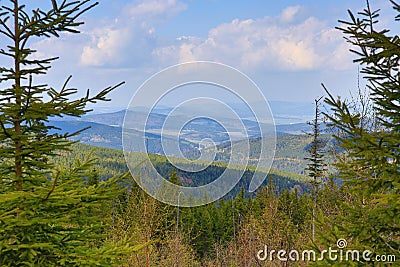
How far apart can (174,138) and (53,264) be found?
7.53 m

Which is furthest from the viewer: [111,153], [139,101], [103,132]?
[103,132]

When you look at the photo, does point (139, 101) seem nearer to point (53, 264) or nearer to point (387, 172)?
point (53, 264)

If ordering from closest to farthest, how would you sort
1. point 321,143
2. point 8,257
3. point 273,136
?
point 8,257 < point 273,136 < point 321,143

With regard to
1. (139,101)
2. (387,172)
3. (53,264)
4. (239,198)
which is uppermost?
(139,101)

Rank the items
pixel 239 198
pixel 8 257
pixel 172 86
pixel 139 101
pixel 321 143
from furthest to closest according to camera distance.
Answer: pixel 239 198 → pixel 321 143 → pixel 172 86 → pixel 139 101 → pixel 8 257

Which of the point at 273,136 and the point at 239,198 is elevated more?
the point at 273,136

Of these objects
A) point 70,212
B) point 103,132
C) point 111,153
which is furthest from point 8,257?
point 103,132

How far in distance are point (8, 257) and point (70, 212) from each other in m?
0.71

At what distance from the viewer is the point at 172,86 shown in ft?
31.7

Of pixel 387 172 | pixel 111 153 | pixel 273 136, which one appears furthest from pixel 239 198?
pixel 111 153

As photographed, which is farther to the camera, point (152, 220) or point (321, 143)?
point (321, 143)

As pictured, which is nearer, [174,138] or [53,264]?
[53,264]

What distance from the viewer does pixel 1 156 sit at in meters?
3.52

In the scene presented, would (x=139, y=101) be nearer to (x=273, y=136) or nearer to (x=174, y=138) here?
(x=174, y=138)
